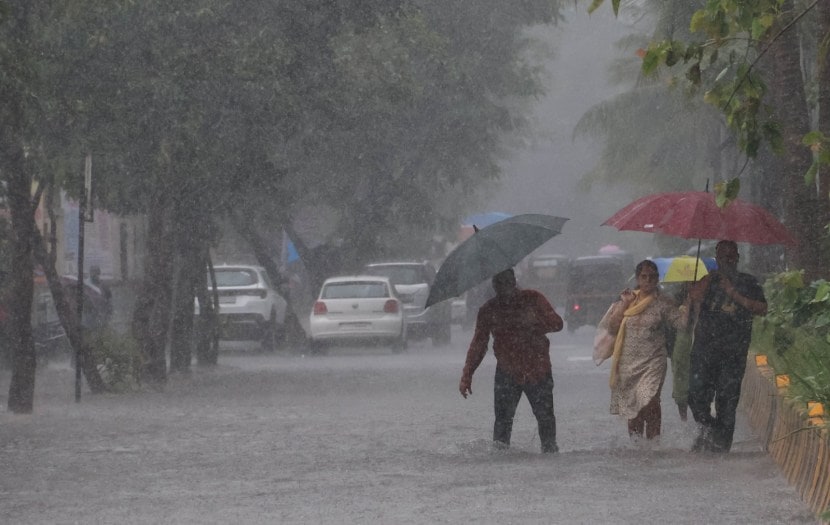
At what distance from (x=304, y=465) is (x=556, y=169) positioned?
117069 mm

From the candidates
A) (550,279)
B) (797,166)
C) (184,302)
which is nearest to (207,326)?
(184,302)

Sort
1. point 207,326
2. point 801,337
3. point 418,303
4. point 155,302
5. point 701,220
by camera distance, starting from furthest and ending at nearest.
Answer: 1. point 418,303
2. point 207,326
3. point 155,302
4. point 801,337
5. point 701,220

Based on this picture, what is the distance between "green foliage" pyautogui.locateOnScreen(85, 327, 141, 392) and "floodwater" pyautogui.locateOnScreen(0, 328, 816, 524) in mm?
495

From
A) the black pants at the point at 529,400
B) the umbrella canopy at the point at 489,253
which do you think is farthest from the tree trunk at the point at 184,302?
the umbrella canopy at the point at 489,253

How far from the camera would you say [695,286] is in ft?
39.5

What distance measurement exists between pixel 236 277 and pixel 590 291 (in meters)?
10.1

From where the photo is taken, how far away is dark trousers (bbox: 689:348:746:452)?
11.9 metres

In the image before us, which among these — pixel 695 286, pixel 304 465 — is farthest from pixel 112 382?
pixel 695 286

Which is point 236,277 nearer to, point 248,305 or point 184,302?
point 248,305

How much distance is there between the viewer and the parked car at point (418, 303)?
34.1 meters

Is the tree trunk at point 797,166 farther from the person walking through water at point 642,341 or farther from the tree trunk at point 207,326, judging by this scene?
the tree trunk at point 207,326

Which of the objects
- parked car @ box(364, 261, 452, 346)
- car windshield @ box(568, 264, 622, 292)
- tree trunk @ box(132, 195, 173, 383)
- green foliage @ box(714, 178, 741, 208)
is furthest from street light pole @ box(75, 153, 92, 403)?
car windshield @ box(568, 264, 622, 292)

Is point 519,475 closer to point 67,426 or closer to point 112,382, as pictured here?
point 67,426

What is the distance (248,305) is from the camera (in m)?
31.8
